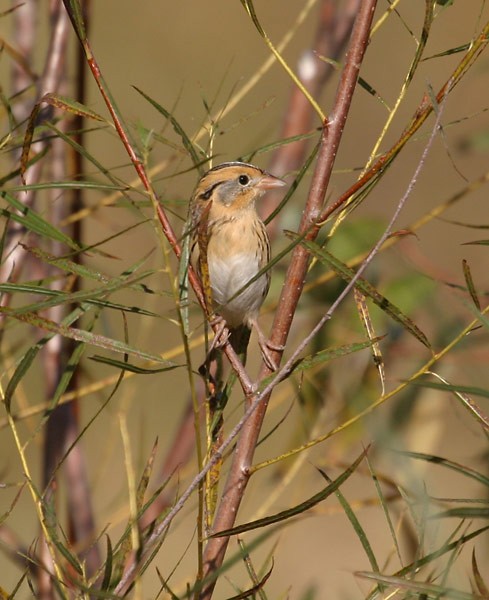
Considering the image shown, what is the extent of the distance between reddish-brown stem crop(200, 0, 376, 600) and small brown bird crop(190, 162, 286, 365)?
934 millimetres

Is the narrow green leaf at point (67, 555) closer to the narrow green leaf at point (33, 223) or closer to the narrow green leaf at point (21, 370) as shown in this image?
the narrow green leaf at point (21, 370)

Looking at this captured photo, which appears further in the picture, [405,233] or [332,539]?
[332,539]

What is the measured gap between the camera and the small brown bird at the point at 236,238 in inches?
76.9

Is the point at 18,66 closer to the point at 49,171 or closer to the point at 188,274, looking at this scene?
the point at 49,171

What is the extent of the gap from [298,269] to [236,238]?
3.66 ft

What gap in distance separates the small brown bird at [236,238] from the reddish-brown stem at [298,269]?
93cm

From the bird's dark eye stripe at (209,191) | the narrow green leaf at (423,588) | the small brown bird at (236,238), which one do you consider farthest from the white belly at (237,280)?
the narrow green leaf at (423,588)

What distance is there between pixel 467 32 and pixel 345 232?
330 cm

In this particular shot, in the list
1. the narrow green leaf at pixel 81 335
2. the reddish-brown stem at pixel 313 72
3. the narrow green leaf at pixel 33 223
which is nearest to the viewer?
the narrow green leaf at pixel 81 335

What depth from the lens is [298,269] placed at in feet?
3.16

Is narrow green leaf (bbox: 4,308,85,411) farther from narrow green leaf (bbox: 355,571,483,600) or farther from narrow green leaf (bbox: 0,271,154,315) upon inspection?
narrow green leaf (bbox: 355,571,483,600)

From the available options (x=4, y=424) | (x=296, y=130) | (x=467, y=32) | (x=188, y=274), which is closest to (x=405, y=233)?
(x=188, y=274)

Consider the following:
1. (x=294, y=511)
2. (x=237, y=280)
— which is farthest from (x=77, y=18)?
(x=237, y=280)

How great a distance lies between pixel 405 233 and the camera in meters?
1.00
